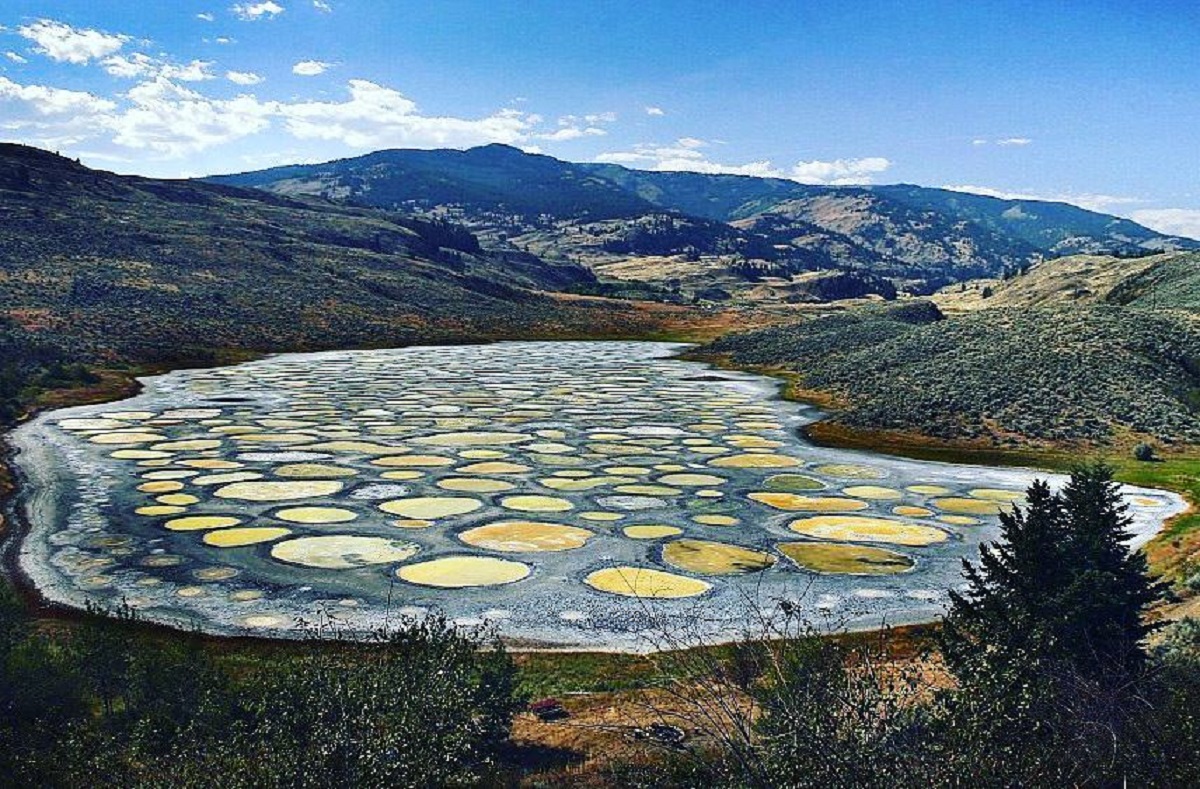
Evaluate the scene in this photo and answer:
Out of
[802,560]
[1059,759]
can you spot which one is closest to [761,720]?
[1059,759]

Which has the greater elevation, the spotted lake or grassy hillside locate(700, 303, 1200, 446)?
grassy hillside locate(700, 303, 1200, 446)

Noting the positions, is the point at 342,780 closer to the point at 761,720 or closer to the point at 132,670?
the point at 761,720

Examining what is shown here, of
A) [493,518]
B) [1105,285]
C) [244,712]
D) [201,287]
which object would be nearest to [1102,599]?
[244,712]

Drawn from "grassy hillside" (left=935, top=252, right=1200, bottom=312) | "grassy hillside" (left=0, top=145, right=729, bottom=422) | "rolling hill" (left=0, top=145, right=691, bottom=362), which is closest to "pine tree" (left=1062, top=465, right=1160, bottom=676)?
"grassy hillside" (left=0, top=145, right=729, bottom=422)

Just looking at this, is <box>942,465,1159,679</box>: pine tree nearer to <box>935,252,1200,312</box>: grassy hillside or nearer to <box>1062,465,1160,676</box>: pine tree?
<box>1062,465,1160,676</box>: pine tree

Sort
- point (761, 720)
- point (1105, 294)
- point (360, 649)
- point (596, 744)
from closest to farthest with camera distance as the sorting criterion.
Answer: point (761, 720) < point (596, 744) < point (360, 649) < point (1105, 294)

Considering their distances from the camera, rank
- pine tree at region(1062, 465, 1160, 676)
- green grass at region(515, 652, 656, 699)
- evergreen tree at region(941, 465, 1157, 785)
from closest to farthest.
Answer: evergreen tree at region(941, 465, 1157, 785) → pine tree at region(1062, 465, 1160, 676) → green grass at region(515, 652, 656, 699)

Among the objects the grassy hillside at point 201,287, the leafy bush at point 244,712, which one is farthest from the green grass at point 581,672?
the grassy hillside at point 201,287

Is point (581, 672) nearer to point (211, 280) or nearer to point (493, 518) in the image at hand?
point (493, 518)
